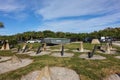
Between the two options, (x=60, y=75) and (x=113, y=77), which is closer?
(x=60, y=75)

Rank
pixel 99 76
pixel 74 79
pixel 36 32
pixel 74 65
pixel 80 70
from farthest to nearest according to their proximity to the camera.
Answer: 1. pixel 36 32
2. pixel 74 65
3. pixel 80 70
4. pixel 99 76
5. pixel 74 79

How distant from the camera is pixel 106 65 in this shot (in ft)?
46.7

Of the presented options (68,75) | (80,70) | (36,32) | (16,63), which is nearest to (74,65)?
(80,70)

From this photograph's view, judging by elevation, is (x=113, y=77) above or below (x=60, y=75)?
below

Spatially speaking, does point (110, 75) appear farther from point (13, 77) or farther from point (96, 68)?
point (13, 77)

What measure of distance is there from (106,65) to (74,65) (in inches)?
105

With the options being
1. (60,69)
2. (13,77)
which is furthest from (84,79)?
(13,77)

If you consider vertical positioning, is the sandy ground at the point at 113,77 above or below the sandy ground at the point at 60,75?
below

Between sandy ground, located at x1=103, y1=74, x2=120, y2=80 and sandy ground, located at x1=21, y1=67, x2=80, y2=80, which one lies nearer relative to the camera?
sandy ground, located at x1=21, y1=67, x2=80, y2=80

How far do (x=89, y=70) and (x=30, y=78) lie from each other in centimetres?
448

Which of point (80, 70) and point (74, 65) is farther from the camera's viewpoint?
point (74, 65)

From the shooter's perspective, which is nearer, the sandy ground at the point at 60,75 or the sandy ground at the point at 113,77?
the sandy ground at the point at 60,75

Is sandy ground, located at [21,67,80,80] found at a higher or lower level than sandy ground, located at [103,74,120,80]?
higher

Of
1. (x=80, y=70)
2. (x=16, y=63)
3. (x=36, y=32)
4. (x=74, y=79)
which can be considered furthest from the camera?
(x=36, y=32)
